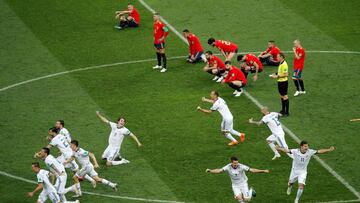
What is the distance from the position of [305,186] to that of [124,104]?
876 cm

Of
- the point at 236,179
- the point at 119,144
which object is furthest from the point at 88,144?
the point at 236,179

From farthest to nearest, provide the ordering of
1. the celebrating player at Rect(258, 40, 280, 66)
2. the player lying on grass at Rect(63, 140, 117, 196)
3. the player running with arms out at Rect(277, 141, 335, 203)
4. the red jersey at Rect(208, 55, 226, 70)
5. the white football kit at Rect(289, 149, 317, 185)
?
the celebrating player at Rect(258, 40, 280, 66) → the red jersey at Rect(208, 55, 226, 70) → the player lying on grass at Rect(63, 140, 117, 196) → the white football kit at Rect(289, 149, 317, 185) → the player running with arms out at Rect(277, 141, 335, 203)

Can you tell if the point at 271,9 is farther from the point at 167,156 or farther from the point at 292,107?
the point at 167,156

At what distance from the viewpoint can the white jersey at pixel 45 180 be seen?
25750 millimetres

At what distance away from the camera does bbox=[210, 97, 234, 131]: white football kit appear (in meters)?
30.3

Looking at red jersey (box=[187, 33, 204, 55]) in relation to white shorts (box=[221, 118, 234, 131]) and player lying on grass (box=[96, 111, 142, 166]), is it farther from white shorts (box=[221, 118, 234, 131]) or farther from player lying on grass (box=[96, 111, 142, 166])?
player lying on grass (box=[96, 111, 142, 166])

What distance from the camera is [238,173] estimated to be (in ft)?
85.3

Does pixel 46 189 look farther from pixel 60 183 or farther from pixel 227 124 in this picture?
pixel 227 124

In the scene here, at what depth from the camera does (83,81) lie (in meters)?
35.8

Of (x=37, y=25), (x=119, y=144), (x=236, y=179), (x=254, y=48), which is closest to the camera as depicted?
(x=236, y=179)

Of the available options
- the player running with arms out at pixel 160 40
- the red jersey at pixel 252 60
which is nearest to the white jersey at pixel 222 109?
the red jersey at pixel 252 60

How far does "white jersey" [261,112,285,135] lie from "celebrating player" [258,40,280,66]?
24.4 feet

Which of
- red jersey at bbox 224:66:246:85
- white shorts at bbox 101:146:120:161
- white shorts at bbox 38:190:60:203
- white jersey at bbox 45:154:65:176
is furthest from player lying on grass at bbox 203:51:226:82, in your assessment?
white shorts at bbox 38:190:60:203

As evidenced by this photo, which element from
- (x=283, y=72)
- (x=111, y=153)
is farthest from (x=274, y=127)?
(x=111, y=153)
